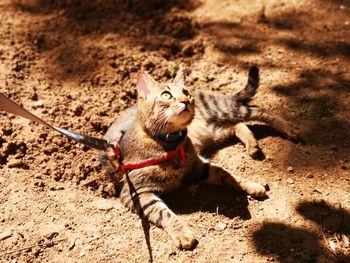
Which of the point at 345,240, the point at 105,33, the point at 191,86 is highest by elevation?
the point at 105,33

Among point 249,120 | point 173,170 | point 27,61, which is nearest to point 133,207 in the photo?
point 173,170

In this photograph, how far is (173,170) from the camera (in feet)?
12.1

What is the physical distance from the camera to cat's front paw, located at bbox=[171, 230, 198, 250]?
10.6 ft

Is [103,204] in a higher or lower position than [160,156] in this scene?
lower

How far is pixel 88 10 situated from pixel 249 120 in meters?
2.97

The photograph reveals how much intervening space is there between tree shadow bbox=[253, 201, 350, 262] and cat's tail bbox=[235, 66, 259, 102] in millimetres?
1454

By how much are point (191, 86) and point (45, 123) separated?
2300 millimetres

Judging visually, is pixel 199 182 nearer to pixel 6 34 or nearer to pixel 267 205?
pixel 267 205

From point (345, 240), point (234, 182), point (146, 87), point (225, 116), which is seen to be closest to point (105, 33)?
point (225, 116)

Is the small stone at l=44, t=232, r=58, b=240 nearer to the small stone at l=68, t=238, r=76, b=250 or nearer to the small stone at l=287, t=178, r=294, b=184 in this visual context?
the small stone at l=68, t=238, r=76, b=250

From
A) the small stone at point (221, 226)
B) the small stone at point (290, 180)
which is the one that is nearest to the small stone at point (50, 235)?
the small stone at point (221, 226)

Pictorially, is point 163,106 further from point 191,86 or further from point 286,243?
point 191,86

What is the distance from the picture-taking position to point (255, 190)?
363 cm

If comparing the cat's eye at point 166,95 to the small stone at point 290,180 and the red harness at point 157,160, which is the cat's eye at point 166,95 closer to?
the red harness at point 157,160
